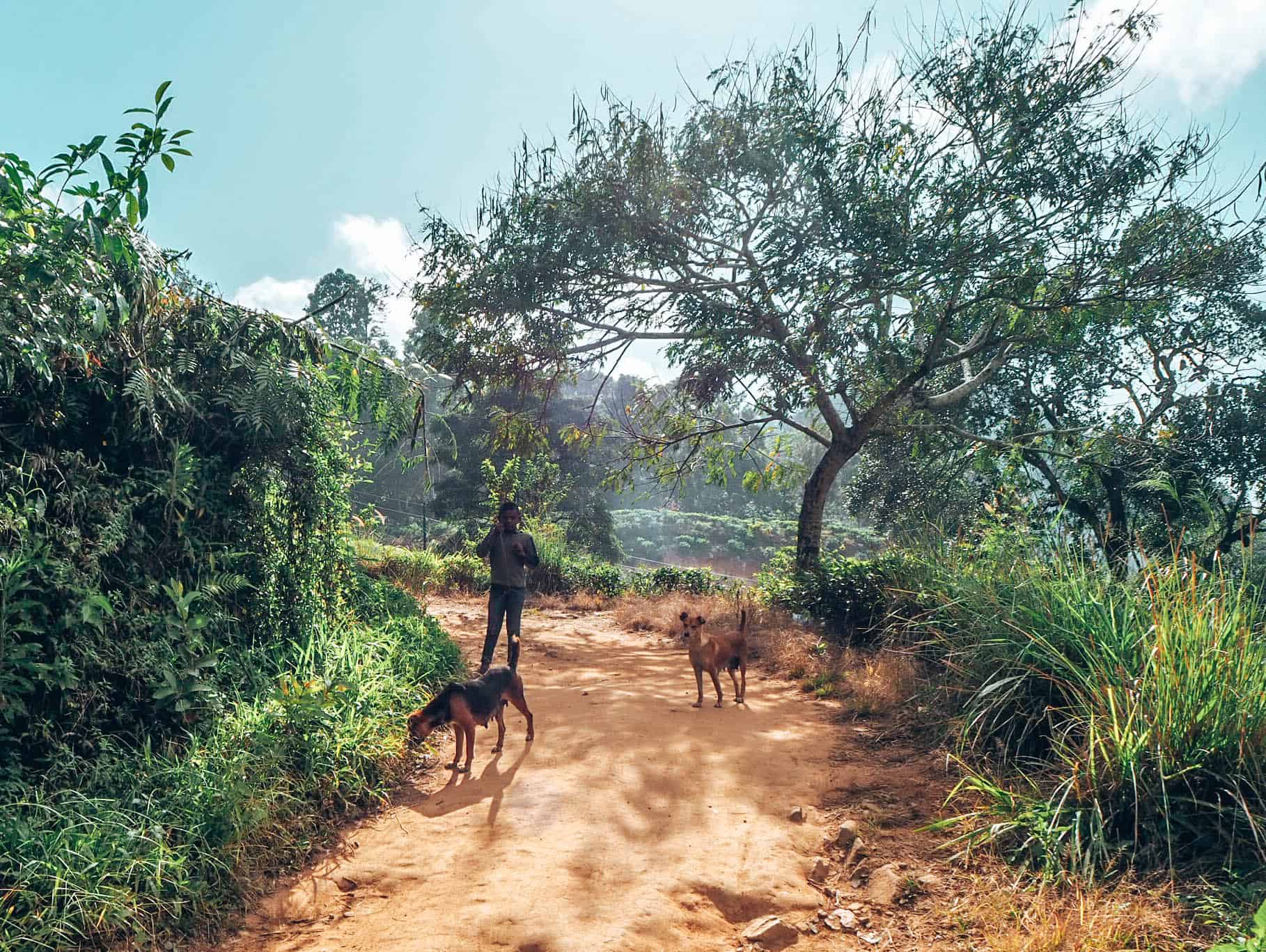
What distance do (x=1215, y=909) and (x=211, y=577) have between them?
5.99 m

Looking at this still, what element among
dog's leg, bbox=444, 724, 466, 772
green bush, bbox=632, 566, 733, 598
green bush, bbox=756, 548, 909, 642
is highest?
green bush, bbox=756, 548, 909, 642

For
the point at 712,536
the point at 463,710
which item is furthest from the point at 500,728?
the point at 712,536

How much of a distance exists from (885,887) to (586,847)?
1619mm

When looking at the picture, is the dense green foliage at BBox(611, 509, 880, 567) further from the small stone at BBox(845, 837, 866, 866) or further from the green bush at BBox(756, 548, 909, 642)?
the small stone at BBox(845, 837, 866, 866)

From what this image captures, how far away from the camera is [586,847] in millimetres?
4270

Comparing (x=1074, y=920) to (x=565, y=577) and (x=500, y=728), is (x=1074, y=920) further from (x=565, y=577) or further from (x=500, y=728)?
(x=565, y=577)

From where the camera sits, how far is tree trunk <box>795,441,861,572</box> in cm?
1355

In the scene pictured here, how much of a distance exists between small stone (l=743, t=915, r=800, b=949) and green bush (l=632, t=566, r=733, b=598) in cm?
1214

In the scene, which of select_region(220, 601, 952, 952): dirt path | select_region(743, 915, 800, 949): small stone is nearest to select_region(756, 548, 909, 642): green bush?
select_region(220, 601, 952, 952): dirt path

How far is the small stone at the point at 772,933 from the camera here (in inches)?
138

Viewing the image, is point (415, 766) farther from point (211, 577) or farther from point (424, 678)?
point (211, 577)

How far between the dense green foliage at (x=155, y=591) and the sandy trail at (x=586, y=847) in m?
0.44

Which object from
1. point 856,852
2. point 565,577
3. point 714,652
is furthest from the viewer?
point 565,577

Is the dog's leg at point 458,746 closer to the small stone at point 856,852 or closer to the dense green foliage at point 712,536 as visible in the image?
the small stone at point 856,852
